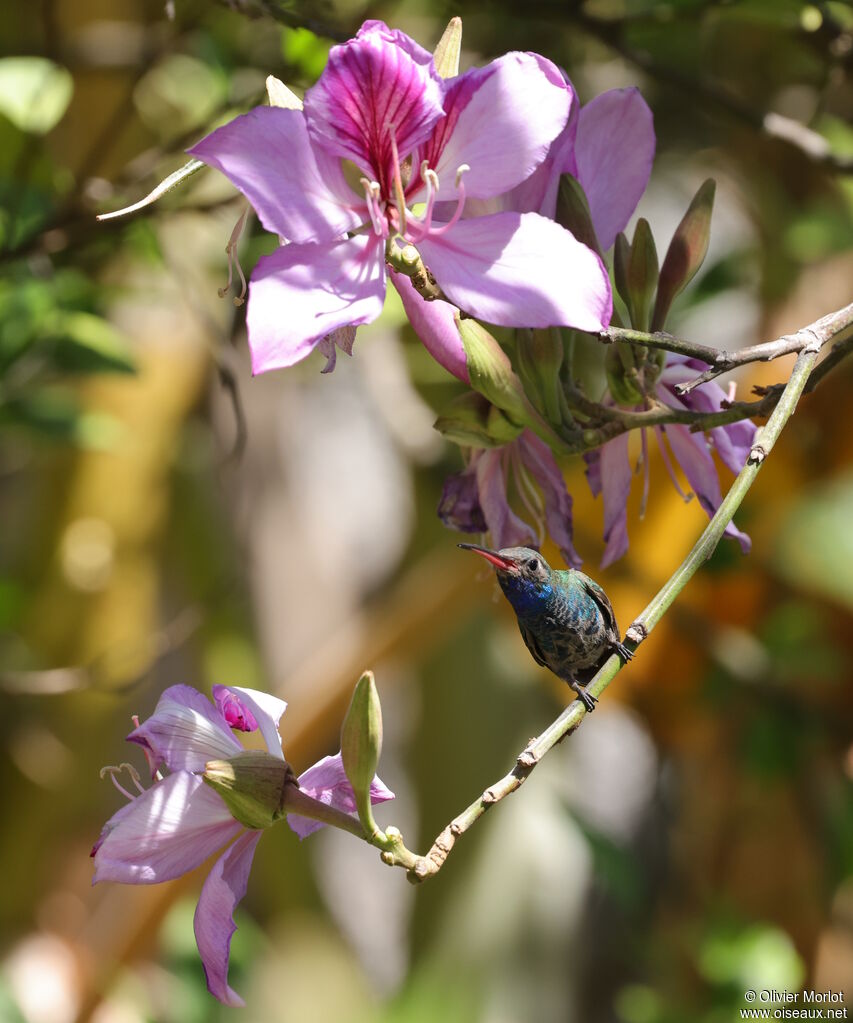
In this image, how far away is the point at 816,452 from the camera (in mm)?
1136

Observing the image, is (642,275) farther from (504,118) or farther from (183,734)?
(183,734)

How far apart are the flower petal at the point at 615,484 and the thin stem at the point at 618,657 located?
10 centimetres

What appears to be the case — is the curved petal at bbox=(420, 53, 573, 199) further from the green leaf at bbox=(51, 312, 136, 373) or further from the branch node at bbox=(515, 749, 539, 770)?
the green leaf at bbox=(51, 312, 136, 373)

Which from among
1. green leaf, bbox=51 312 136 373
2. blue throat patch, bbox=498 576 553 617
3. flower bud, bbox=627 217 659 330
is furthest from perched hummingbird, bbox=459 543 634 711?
green leaf, bbox=51 312 136 373

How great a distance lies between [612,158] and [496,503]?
0.13m

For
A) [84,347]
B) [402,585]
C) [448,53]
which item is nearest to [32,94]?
[84,347]

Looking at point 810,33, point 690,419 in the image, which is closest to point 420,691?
point 810,33

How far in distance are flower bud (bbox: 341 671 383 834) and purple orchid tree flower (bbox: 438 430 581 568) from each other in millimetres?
112

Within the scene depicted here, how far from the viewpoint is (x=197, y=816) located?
34 centimetres

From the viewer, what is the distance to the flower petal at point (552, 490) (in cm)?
40

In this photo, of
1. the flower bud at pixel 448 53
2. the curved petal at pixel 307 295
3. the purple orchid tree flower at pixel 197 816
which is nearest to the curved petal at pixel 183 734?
the purple orchid tree flower at pixel 197 816

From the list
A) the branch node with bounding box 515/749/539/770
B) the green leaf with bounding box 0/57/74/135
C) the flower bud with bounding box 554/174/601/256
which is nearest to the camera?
the branch node with bounding box 515/749/539/770

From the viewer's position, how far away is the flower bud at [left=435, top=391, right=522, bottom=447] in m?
0.39

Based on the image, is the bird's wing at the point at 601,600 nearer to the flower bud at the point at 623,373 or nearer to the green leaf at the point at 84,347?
the flower bud at the point at 623,373
